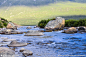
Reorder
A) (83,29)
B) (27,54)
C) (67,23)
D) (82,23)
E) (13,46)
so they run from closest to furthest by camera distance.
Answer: (27,54) → (13,46) → (83,29) → (82,23) → (67,23)

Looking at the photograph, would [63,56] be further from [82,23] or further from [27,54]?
[82,23]

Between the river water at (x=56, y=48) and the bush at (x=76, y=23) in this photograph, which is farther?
the bush at (x=76, y=23)

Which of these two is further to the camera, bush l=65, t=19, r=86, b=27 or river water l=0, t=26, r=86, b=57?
bush l=65, t=19, r=86, b=27

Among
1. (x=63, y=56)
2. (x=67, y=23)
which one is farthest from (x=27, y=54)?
(x=67, y=23)

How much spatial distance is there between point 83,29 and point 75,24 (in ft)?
157

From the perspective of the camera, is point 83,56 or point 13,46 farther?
point 13,46

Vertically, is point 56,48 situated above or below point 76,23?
above

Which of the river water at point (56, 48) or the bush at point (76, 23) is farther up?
the river water at point (56, 48)

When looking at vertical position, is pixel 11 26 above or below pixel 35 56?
below

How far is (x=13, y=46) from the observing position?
21.3 meters

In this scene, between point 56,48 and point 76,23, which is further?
point 76,23

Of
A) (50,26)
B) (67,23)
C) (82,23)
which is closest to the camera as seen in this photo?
(50,26)

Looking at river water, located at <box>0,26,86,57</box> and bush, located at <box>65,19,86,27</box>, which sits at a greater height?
river water, located at <box>0,26,86,57</box>

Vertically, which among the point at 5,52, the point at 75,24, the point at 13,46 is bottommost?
the point at 75,24
